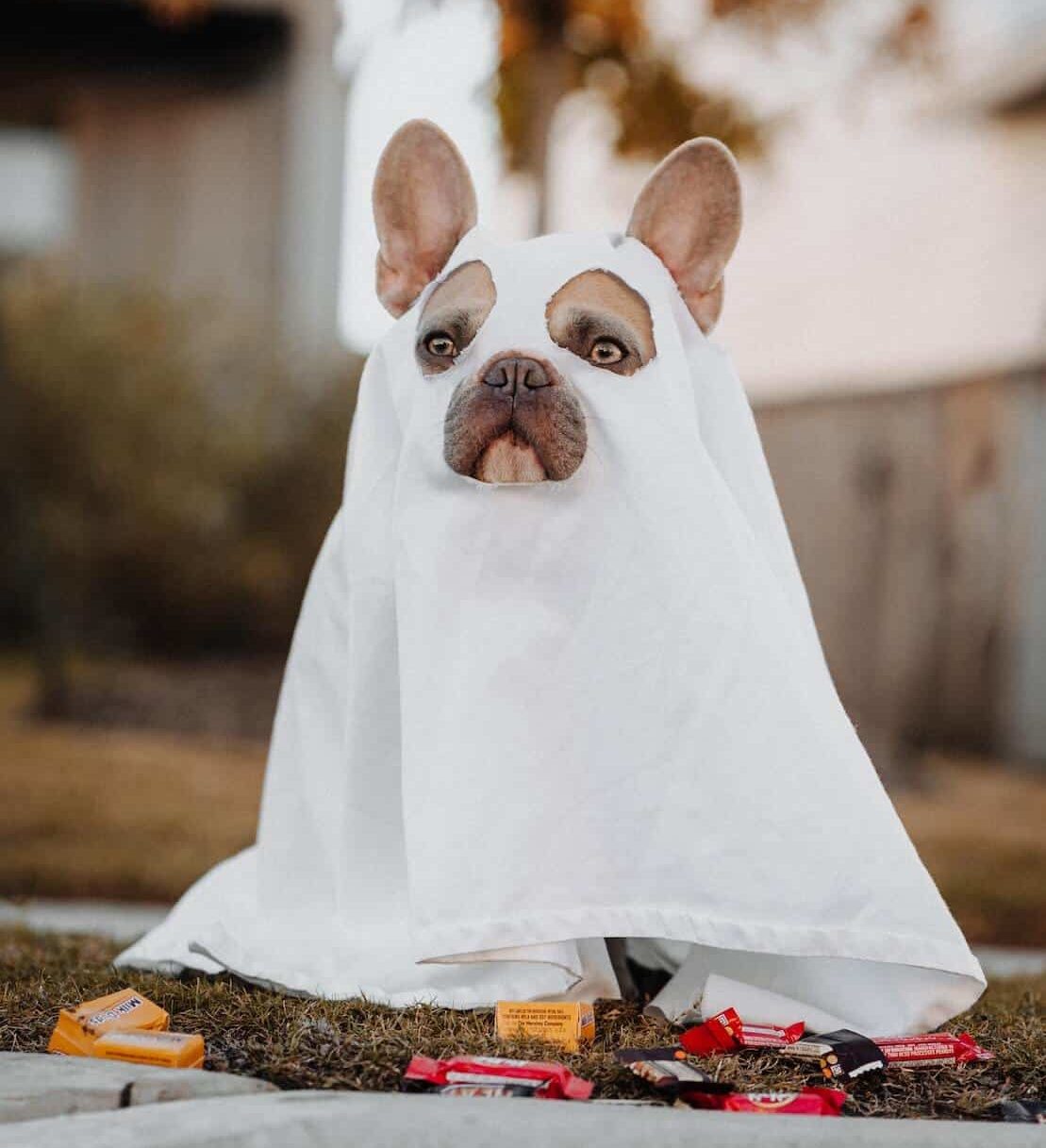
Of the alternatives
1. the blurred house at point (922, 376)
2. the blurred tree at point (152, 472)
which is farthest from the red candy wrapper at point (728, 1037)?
the blurred tree at point (152, 472)

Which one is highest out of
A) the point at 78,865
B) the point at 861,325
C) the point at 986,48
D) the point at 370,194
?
the point at 986,48

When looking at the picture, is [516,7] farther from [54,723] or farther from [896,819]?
[896,819]

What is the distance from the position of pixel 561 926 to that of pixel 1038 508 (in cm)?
627

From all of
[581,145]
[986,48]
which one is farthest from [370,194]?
[581,145]

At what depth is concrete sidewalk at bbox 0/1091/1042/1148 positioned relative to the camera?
Answer: 174 cm

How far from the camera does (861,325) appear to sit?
30.2ft

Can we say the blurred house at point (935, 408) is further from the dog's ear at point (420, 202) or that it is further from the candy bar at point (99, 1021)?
the candy bar at point (99, 1021)

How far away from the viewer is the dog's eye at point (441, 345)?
2.53 m

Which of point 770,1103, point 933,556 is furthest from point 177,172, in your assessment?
point 770,1103

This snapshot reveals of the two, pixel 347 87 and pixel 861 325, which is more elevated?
pixel 347 87

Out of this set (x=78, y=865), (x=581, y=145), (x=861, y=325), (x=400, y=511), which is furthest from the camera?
(x=581, y=145)

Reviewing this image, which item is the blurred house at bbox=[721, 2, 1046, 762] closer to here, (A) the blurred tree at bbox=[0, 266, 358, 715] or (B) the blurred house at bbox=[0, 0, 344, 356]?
(A) the blurred tree at bbox=[0, 266, 358, 715]

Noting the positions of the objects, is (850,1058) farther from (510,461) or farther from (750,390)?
(750,390)

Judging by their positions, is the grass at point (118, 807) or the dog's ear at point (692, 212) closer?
the dog's ear at point (692, 212)
